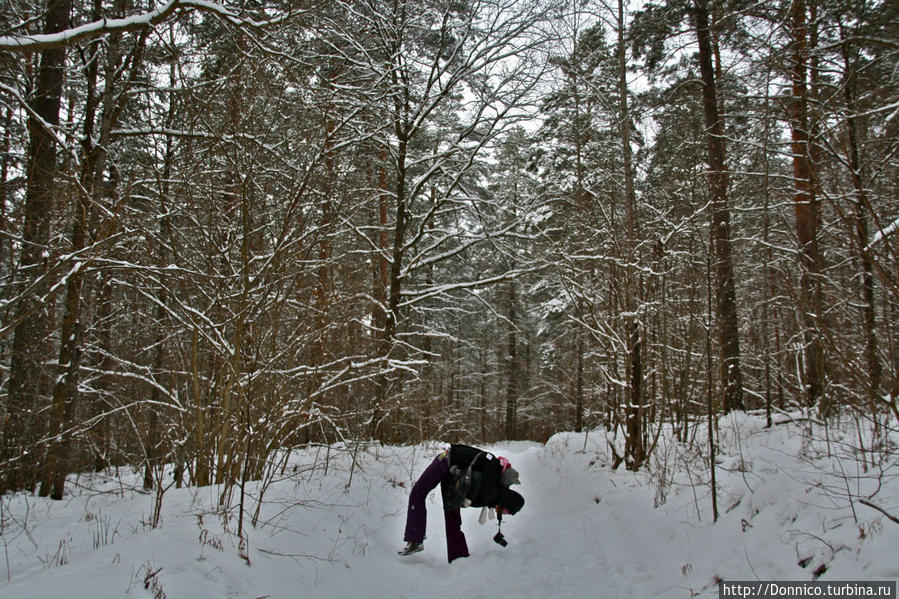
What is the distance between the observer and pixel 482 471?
450cm

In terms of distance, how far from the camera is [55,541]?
10.7 feet

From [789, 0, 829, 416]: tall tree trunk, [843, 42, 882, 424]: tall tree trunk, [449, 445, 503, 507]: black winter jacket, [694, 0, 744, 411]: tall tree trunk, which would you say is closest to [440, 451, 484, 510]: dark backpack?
[449, 445, 503, 507]: black winter jacket

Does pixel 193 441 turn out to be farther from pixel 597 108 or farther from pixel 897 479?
pixel 597 108

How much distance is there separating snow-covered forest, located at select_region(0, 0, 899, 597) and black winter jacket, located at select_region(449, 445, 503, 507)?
2.65 feet

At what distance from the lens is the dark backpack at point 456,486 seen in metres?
4.30

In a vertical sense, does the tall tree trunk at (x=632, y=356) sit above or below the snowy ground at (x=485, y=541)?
above

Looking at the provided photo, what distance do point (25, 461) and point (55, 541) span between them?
2239 mm

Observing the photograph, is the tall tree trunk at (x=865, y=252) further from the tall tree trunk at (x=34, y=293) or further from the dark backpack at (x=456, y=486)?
the tall tree trunk at (x=34, y=293)

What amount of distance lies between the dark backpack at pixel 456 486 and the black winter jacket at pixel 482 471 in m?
0.05

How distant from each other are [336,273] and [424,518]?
358 cm

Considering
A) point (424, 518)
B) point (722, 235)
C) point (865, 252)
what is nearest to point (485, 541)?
point (424, 518)

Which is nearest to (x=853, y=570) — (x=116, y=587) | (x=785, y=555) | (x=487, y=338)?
(x=785, y=555)

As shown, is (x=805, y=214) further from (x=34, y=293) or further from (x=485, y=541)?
(x=34, y=293)

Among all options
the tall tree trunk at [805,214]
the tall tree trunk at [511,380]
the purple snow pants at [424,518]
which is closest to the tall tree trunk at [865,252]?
the tall tree trunk at [805,214]
